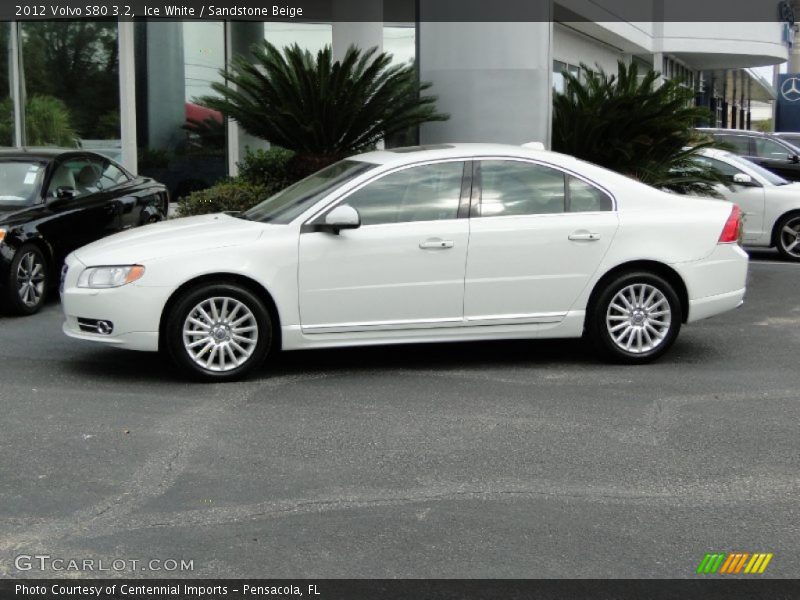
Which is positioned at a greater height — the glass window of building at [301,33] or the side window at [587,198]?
the glass window of building at [301,33]

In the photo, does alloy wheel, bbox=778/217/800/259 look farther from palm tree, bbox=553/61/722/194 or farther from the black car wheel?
the black car wheel

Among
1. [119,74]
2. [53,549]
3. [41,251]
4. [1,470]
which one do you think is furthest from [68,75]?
[53,549]

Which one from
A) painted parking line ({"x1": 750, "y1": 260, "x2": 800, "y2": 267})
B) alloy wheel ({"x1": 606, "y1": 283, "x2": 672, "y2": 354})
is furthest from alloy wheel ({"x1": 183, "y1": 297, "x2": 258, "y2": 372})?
painted parking line ({"x1": 750, "y1": 260, "x2": 800, "y2": 267})

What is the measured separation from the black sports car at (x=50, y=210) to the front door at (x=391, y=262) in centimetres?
362

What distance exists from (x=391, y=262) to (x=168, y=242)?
59.6 inches

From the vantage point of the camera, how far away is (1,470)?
5844mm

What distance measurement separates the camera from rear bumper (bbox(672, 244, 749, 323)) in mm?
8383

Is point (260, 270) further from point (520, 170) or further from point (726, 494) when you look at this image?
point (726, 494)

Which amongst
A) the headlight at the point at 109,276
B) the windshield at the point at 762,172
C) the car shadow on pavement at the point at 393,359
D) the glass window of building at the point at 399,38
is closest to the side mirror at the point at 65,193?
the car shadow on pavement at the point at 393,359

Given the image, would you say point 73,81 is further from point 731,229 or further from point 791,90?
point 791,90

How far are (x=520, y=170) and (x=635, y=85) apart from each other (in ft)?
18.4

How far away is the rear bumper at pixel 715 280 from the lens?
27.5 ft

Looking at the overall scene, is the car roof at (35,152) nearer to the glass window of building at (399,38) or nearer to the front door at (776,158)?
the glass window of building at (399,38)

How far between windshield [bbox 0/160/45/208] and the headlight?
3.34 metres
